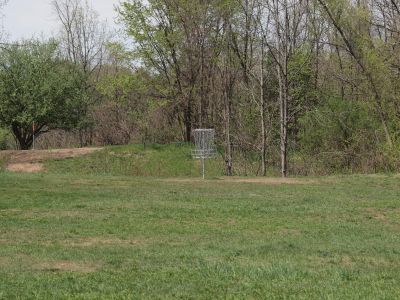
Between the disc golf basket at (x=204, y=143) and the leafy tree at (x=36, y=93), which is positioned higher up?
the leafy tree at (x=36, y=93)

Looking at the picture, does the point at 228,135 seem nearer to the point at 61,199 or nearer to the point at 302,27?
the point at 302,27

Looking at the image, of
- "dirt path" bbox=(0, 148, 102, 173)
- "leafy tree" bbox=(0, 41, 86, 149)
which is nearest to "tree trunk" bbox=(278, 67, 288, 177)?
"dirt path" bbox=(0, 148, 102, 173)

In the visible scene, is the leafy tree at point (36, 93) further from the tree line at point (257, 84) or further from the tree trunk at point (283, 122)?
the tree trunk at point (283, 122)

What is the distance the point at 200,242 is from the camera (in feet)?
35.6

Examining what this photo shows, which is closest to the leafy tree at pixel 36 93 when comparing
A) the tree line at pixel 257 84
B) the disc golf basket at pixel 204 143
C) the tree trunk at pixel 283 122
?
the tree line at pixel 257 84

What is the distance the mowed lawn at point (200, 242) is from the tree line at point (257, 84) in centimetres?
1035

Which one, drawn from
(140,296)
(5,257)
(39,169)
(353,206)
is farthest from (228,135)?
(140,296)

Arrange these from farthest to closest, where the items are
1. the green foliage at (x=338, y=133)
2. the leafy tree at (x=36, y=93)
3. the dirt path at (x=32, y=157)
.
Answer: the leafy tree at (x=36, y=93) < the dirt path at (x=32, y=157) < the green foliage at (x=338, y=133)

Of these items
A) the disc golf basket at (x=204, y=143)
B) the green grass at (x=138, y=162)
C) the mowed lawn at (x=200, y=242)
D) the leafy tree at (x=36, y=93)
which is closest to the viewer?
the mowed lawn at (x=200, y=242)

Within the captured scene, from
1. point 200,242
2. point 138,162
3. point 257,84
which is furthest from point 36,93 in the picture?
point 200,242

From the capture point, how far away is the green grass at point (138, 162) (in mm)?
34594

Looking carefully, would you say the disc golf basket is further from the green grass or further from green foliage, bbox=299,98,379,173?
green foliage, bbox=299,98,379,173

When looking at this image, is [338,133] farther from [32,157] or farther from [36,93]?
[36,93]

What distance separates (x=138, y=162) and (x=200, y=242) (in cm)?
2592
